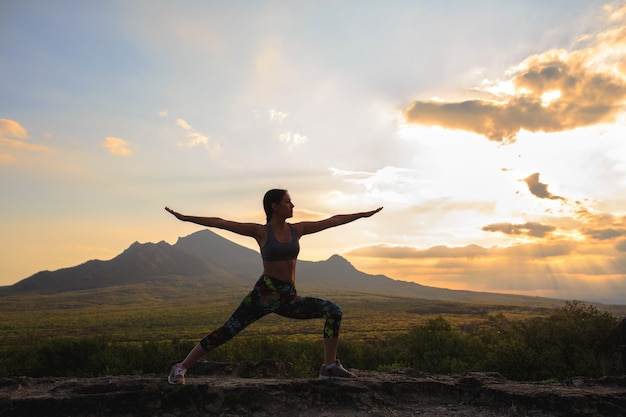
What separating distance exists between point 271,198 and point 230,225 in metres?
0.74

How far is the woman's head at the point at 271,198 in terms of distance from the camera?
270 inches

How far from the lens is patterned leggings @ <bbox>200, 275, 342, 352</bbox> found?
644cm

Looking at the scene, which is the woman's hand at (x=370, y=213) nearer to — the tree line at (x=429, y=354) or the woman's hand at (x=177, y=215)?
the woman's hand at (x=177, y=215)

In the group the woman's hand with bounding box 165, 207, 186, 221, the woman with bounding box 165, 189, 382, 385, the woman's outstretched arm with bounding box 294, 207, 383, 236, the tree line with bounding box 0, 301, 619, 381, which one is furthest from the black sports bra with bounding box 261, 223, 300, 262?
the tree line with bounding box 0, 301, 619, 381

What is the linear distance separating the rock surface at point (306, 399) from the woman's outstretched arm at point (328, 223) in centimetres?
233

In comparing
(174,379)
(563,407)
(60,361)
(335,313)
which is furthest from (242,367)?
(60,361)

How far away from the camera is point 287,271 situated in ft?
21.7

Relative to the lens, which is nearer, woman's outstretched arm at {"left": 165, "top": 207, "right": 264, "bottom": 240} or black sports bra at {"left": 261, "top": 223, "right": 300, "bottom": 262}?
black sports bra at {"left": 261, "top": 223, "right": 300, "bottom": 262}

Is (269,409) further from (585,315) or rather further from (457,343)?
(457,343)

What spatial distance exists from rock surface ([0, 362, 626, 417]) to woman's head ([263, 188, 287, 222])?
8.52 feet

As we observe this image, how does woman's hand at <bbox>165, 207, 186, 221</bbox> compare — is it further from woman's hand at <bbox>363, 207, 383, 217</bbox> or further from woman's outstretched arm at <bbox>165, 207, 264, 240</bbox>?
woman's hand at <bbox>363, 207, 383, 217</bbox>

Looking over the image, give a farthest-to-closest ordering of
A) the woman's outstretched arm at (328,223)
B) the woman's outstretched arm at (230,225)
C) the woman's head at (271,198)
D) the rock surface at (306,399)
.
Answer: the woman's outstretched arm at (328,223)
the woman's head at (271,198)
the woman's outstretched arm at (230,225)
the rock surface at (306,399)

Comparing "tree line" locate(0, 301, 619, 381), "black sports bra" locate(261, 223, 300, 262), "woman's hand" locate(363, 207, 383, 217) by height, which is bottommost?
"tree line" locate(0, 301, 619, 381)

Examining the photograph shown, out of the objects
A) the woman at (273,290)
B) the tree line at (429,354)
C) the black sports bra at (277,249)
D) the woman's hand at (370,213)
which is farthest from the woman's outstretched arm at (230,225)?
the tree line at (429,354)
